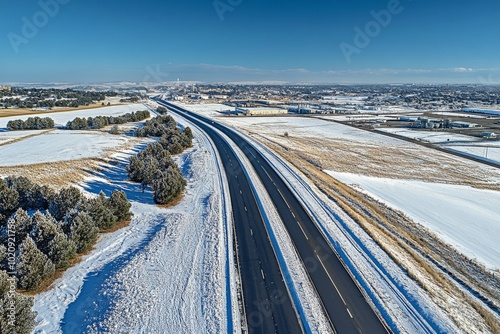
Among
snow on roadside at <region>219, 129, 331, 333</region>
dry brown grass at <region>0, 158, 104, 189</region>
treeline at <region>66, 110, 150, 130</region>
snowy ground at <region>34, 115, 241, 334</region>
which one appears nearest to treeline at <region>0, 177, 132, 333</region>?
snowy ground at <region>34, 115, 241, 334</region>

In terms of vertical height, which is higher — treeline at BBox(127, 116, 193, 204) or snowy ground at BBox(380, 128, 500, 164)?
treeline at BBox(127, 116, 193, 204)

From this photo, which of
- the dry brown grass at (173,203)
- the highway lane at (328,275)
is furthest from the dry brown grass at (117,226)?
the highway lane at (328,275)

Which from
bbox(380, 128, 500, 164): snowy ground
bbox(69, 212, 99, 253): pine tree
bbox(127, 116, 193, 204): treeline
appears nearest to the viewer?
bbox(69, 212, 99, 253): pine tree

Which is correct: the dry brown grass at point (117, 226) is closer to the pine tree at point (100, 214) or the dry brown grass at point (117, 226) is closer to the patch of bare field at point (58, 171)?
the pine tree at point (100, 214)

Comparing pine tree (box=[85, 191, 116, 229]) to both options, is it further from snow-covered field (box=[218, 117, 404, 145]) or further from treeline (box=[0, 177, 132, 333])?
snow-covered field (box=[218, 117, 404, 145])

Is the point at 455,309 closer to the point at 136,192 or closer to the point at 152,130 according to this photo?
the point at 136,192

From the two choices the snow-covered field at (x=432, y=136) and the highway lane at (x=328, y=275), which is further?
the snow-covered field at (x=432, y=136)

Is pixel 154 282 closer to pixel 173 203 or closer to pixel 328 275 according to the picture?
pixel 328 275
